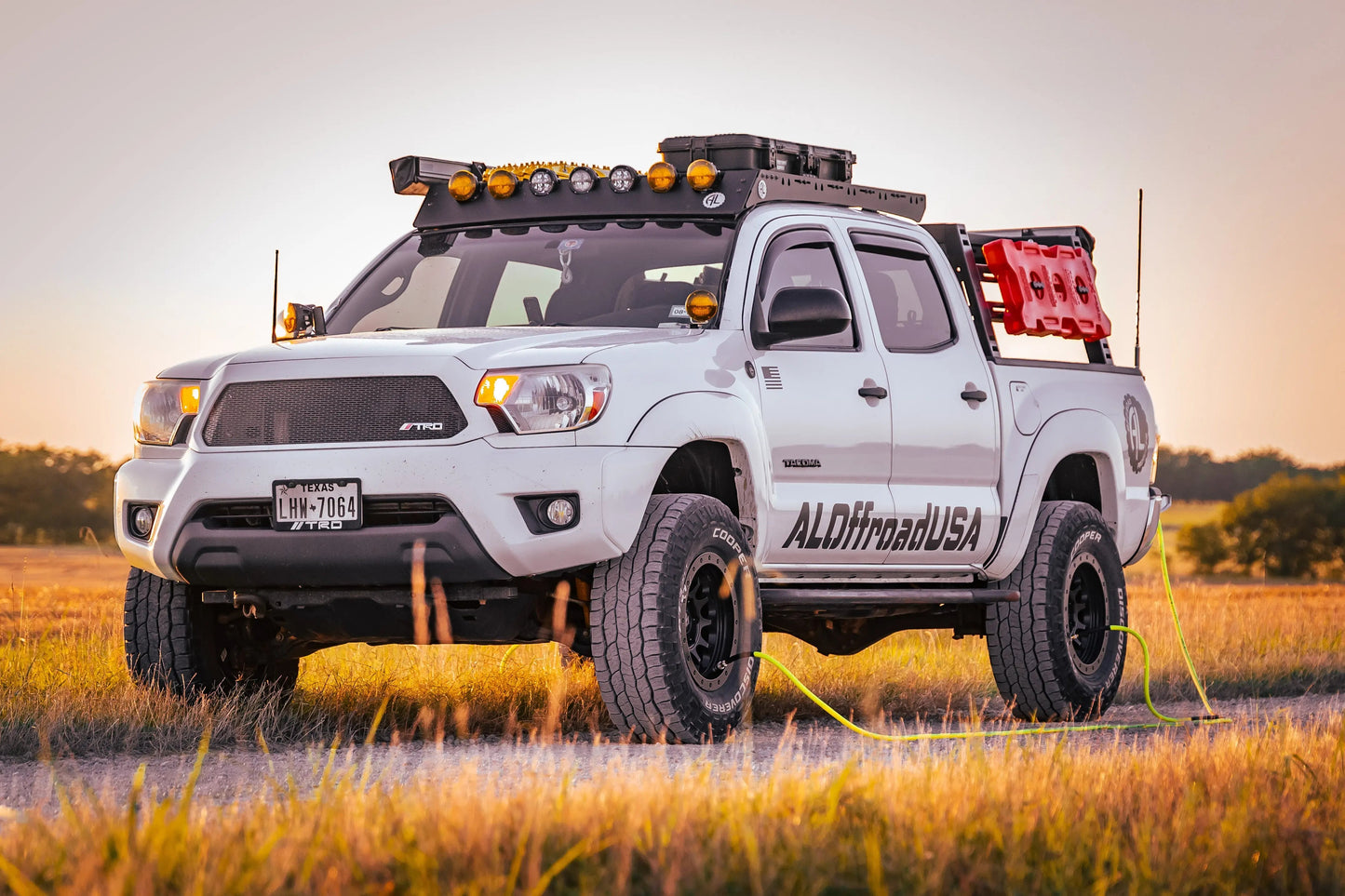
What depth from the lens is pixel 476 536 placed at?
6.90 m

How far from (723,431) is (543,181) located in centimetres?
184

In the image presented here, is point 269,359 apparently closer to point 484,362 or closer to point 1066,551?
point 484,362

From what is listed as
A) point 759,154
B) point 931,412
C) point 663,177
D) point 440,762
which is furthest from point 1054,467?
point 440,762

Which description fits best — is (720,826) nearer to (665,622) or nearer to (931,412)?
(665,622)

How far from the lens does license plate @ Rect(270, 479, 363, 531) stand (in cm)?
704

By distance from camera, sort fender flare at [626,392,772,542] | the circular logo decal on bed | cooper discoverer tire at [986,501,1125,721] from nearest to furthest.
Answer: fender flare at [626,392,772,542] < cooper discoverer tire at [986,501,1125,721] < the circular logo decal on bed

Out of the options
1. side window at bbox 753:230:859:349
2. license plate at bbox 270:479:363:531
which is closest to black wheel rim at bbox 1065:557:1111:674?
side window at bbox 753:230:859:349

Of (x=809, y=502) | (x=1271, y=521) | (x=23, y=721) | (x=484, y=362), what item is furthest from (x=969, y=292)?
(x=1271, y=521)

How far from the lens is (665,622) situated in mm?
7094

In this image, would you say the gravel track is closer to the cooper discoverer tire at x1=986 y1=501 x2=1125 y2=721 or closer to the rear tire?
the rear tire

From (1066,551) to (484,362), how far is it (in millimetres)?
3989

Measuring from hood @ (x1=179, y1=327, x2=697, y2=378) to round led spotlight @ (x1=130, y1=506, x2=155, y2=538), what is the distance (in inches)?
21.7

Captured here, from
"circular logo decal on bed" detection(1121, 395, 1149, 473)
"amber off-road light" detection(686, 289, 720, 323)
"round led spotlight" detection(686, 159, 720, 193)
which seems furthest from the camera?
"circular logo decal on bed" detection(1121, 395, 1149, 473)

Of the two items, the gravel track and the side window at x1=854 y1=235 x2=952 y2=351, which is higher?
the side window at x1=854 y1=235 x2=952 y2=351
